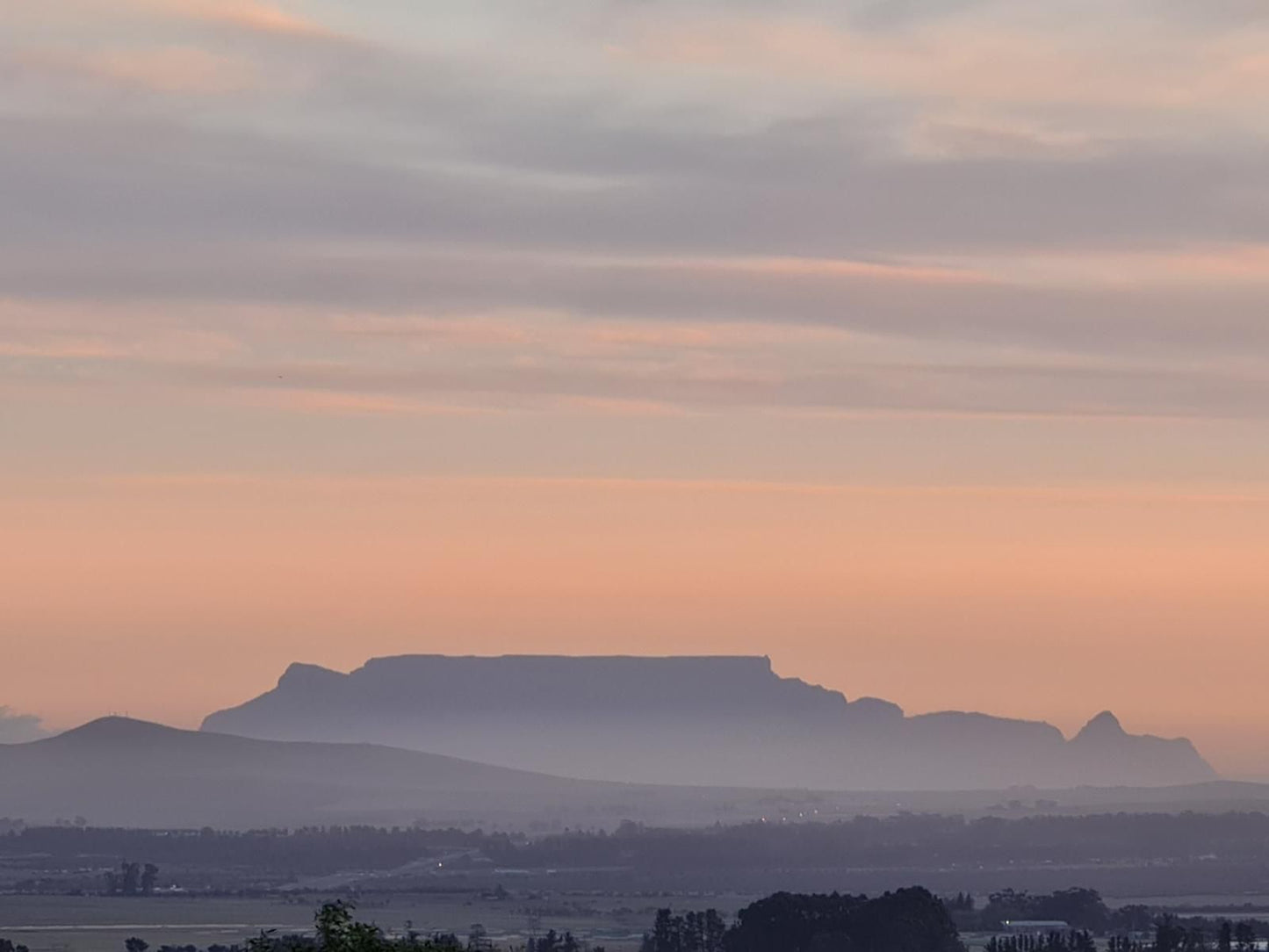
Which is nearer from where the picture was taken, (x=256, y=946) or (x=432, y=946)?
(x=256, y=946)

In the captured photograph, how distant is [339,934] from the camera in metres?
85.4

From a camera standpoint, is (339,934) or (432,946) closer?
(339,934)

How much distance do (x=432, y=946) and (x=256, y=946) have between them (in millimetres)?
7709

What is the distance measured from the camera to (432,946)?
303 feet

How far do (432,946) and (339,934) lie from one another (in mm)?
7414

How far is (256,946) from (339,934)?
2678 mm

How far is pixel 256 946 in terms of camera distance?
3396 inches
